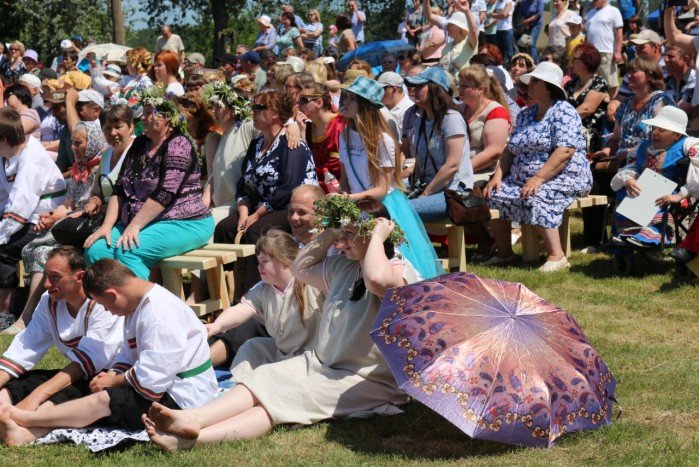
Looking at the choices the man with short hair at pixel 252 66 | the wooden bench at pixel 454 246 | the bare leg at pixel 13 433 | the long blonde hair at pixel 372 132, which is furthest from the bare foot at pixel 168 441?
the man with short hair at pixel 252 66

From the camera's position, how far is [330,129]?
28.8 feet

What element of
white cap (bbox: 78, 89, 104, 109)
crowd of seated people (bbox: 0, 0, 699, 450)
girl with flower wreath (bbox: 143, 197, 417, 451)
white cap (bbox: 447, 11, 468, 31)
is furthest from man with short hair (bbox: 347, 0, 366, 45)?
girl with flower wreath (bbox: 143, 197, 417, 451)

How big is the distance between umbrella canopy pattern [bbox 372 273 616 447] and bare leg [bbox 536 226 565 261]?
3526mm

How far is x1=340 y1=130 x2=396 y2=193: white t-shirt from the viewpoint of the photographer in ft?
24.2

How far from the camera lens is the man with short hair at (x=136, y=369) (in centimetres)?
507

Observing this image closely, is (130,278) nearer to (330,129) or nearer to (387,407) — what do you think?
(387,407)

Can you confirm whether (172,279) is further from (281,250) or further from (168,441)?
(168,441)

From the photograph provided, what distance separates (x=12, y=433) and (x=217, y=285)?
282cm

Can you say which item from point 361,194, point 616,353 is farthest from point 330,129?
point 616,353

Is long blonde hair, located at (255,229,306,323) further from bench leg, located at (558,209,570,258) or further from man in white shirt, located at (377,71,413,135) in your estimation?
man in white shirt, located at (377,71,413,135)

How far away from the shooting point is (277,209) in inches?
318

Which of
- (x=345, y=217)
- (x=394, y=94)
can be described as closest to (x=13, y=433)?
(x=345, y=217)

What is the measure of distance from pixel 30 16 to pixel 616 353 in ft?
82.6

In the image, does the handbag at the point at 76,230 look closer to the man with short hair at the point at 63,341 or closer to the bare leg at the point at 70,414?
the man with short hair at the point at 63,341
